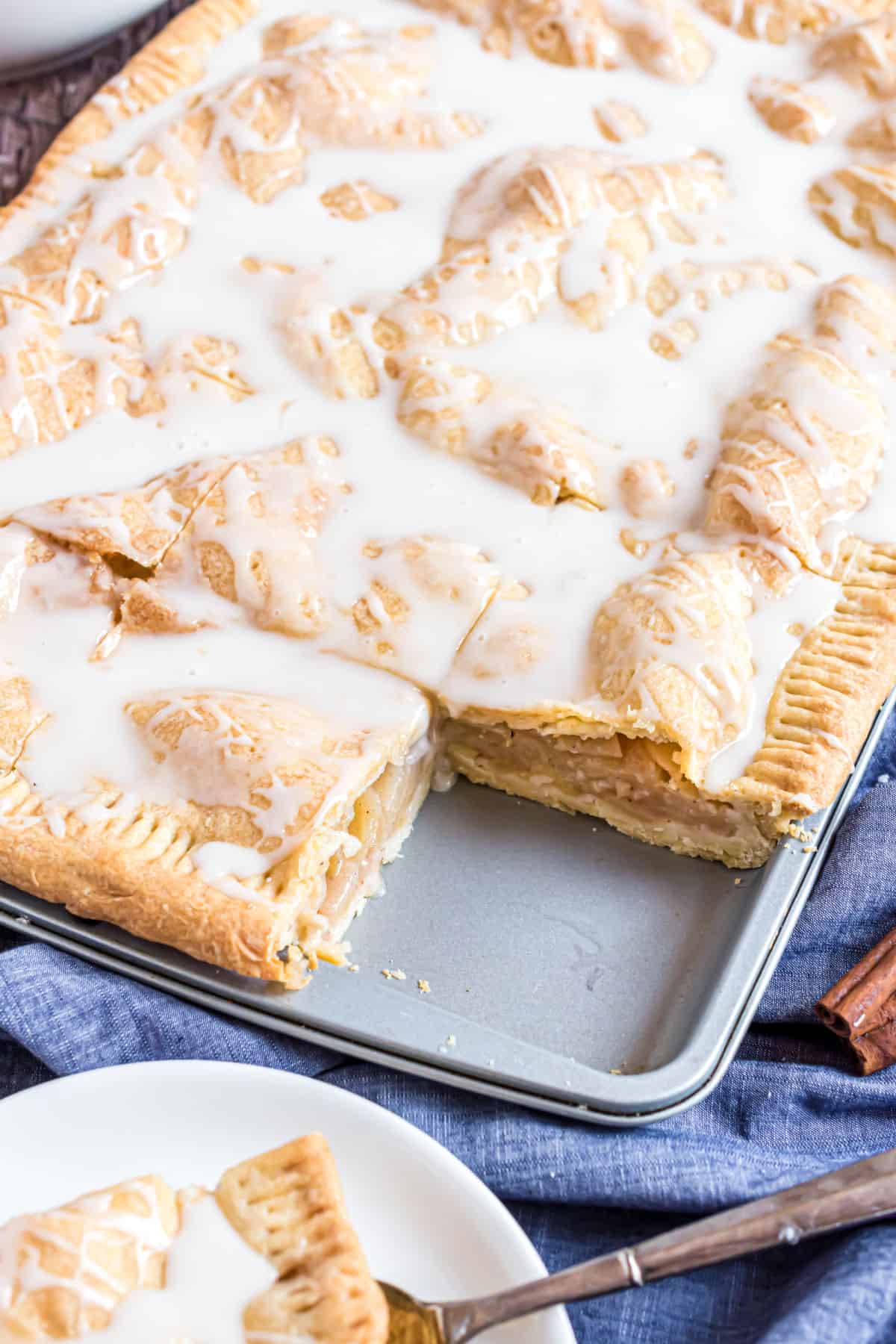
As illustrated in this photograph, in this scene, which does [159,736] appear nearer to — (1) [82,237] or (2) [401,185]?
(1) [82,237]

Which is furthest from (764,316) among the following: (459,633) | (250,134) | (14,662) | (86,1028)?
(86,1028)

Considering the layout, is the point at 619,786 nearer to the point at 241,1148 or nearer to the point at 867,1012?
the point at 867,1012

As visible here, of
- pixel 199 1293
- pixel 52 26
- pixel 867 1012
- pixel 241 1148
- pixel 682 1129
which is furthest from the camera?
pixel 52 26

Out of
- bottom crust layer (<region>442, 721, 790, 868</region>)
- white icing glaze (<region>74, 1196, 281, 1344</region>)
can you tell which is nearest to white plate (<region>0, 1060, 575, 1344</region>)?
white icing glaze (<region>74, 1196, 281, 1344</region>)

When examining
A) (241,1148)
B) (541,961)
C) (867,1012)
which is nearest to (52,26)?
(541,961)

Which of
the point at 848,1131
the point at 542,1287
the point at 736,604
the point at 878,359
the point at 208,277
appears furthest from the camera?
the point at 208,277

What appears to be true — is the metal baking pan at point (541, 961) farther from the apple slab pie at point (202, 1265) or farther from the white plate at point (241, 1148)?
the apple slab pie at point (202, 1265)

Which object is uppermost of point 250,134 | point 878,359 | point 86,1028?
point 250,134
